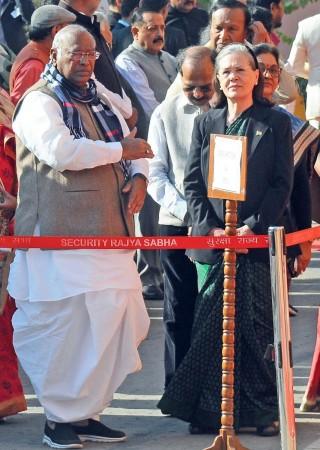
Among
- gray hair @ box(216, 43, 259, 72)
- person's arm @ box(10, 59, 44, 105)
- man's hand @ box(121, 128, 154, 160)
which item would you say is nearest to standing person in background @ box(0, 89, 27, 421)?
person's arm @ box(10, 59, 44, 105)

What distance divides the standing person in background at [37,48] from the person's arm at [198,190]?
1224 millimetres

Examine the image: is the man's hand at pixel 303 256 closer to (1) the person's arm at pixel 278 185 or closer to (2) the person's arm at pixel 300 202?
(2) the person's arm at pixel 300 202

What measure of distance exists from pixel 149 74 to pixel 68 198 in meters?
3.58

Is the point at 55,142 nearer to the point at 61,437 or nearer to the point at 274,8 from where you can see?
the point at 61,437

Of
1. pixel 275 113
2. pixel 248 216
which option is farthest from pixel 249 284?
pixel 275 113

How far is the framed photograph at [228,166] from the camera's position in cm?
654

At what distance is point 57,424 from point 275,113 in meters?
1.83

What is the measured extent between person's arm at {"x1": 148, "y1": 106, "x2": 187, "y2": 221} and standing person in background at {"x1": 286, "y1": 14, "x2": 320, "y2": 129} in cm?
394

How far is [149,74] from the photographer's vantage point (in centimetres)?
1036

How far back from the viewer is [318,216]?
851cm

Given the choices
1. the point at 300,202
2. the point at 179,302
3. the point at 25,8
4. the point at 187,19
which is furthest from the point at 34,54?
the point at 187,19

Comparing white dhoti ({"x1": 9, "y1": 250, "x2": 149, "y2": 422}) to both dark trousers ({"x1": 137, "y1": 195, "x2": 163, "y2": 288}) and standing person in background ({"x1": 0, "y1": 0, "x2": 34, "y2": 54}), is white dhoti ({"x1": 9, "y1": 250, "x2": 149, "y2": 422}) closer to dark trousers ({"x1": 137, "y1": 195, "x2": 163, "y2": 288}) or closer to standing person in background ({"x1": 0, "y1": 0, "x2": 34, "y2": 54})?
dark trousers ({"x1": 137, "y1": 195, "x2": 163, "y2": 288})

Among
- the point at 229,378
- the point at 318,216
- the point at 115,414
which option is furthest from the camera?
the point at 318,216

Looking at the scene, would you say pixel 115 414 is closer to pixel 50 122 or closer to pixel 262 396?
pixel 262 396
